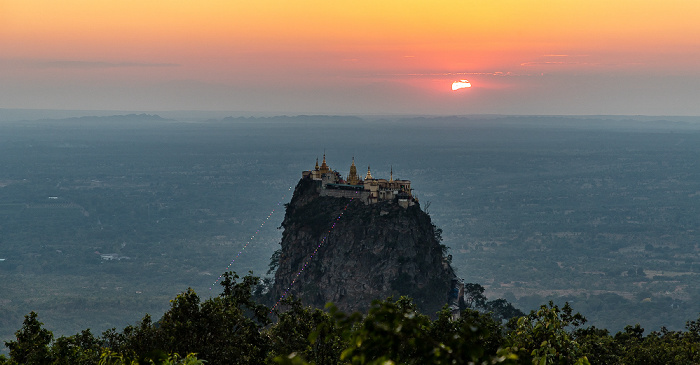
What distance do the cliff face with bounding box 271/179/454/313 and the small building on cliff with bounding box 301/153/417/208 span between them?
73 cm

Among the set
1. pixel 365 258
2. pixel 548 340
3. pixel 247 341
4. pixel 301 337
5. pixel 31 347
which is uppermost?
pixel 548 340

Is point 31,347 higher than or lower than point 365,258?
higher

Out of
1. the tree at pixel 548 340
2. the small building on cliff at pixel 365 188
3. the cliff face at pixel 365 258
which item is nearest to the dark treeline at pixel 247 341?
the tree at pixel 548 340

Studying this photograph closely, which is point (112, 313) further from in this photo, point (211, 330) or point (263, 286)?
point (211, 330)

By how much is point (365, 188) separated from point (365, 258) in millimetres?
8233

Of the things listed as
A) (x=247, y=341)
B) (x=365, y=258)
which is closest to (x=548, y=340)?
(x=247, y=341)

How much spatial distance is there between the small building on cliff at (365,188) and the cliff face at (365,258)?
734 mm

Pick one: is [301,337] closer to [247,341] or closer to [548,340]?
[247,341]

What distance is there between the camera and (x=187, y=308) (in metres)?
38.2

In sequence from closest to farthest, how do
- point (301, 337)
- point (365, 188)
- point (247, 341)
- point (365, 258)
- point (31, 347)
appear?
point (31, 347)
point (247, 341)
point (301, 337)
point (365, 258)
point (365, 188)

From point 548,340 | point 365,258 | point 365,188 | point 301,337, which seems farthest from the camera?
point 365,188

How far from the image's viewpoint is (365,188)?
103000mm

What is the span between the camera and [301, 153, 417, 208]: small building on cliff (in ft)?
336

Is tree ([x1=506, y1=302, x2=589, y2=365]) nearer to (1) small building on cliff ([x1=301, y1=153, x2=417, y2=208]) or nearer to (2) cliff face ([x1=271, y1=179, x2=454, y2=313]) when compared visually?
(2) cliff face ([x1=271, y1=179, x2=454, y2=313])
